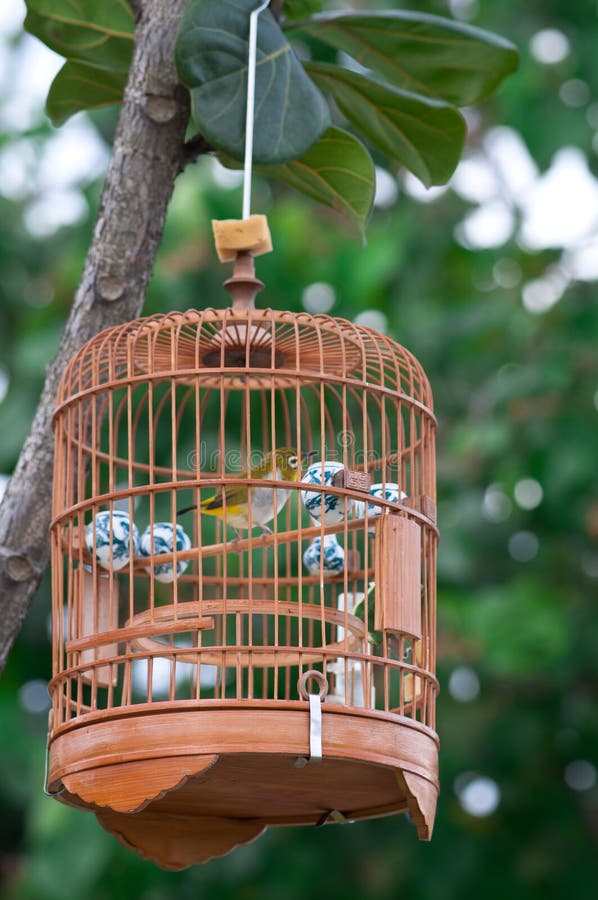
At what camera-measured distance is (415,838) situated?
9.70 metres

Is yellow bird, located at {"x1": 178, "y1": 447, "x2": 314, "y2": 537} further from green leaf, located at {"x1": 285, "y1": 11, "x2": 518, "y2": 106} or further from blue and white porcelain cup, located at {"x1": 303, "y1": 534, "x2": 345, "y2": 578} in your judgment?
green leaf, located at {"x1": 285, "y1": 11, "x2": 518, "y2": 106}

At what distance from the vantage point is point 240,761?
2.81 metres

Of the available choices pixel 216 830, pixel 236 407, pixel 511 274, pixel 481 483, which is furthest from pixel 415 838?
pixel 216 830

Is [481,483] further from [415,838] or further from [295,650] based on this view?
[295,650]

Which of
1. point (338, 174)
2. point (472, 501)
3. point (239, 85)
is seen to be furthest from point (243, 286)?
point (472, 501)

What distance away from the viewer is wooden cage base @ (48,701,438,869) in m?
2.75

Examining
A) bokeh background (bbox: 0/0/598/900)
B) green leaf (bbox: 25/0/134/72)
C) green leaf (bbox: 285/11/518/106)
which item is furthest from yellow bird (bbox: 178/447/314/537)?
bokeh background (bbox: 0/0/598/900)

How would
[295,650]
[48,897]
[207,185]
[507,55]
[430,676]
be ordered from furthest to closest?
[207,185]
[48,897]
[507,55]
[430,676]
[295,650]

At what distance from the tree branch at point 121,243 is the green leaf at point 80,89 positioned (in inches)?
14.6

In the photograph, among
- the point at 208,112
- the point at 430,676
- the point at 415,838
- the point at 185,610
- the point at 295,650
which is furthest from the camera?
the point at 415,838

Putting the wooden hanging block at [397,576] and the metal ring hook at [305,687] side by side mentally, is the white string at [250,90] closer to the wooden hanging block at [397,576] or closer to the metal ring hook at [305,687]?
the wooden hanging block at [397,576]

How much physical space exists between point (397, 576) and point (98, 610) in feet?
2.46

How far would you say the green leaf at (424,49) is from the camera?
151 inches

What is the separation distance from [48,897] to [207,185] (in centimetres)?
442
